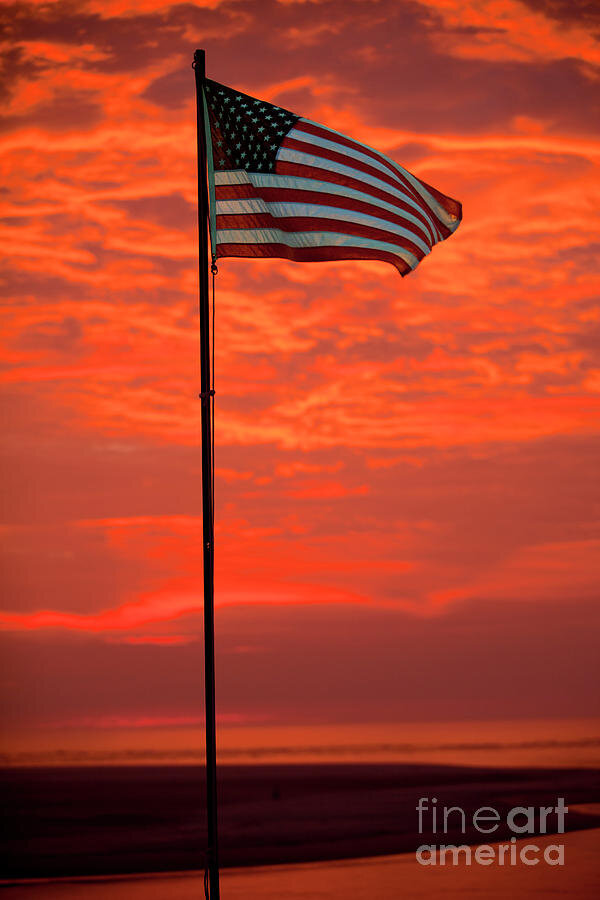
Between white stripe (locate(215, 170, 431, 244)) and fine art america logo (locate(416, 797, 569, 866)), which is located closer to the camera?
white stripe (locate(215, 170, 431, 244))

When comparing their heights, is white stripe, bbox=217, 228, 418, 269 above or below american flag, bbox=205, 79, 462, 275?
below

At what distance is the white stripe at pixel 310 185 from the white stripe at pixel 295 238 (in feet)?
1.40

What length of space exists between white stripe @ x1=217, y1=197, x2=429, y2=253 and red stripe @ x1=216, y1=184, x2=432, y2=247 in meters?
0.03

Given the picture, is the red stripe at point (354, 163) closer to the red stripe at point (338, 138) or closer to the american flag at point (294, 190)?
the american flag at point (294, 190)

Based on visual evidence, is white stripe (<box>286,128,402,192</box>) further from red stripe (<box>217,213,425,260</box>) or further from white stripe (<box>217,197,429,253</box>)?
red stripe (<box>217,213,425,260</box>)

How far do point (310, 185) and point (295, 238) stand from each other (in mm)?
613

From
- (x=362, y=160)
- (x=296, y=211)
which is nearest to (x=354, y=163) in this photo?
(x=362, y=160)

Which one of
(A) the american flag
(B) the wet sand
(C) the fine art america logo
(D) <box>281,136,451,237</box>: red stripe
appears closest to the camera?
(A) the american flag

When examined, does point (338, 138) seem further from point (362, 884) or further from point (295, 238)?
point (362, 884)

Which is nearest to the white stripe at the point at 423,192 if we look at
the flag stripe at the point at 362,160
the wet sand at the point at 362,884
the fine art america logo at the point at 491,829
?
the flag stripe at the point at 362,160

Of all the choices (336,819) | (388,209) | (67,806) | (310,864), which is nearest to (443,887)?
Answer: (310,864)

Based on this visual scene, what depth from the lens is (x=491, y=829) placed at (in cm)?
2928

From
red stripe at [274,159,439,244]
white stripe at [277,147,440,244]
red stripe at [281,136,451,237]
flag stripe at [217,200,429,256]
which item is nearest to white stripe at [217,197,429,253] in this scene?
flag stripe at [217,200,429,256]

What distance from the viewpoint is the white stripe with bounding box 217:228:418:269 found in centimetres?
1272
